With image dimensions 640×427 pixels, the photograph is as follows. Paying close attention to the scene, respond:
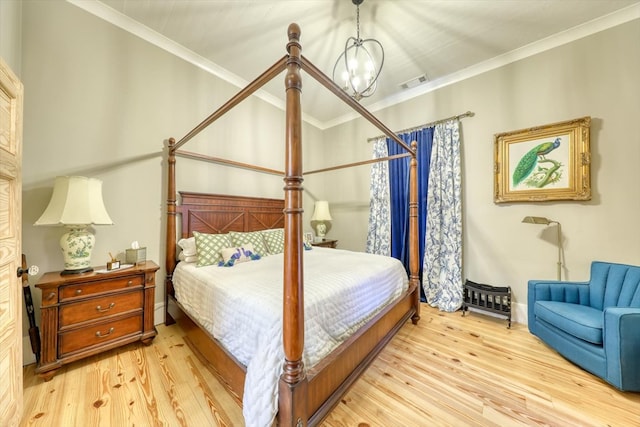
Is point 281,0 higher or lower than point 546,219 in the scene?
higher

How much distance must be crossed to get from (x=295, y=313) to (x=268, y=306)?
28 centimetres

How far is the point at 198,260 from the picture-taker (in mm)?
2289

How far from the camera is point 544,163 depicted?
253 cm

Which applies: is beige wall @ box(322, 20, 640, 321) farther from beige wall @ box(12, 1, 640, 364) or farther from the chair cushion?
the chair cushion

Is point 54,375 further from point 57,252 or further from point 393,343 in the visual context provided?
point 393,343

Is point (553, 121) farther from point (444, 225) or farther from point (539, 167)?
point (444, 225)

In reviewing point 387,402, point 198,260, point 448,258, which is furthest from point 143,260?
point 448,258

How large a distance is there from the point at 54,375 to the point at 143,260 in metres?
0.95

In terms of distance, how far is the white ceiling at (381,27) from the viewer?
6.92 ft

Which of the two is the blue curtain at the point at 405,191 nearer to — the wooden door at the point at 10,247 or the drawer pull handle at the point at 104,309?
the drawer pull handle at the point at 104,309

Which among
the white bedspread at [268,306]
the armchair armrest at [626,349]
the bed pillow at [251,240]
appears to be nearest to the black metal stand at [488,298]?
the armchair armrest at [626,349]

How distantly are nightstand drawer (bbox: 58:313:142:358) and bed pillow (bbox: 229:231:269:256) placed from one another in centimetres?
105

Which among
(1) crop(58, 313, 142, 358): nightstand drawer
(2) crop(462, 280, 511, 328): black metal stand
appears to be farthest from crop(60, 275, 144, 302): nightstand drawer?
(2) crop(462, 280, 511, 328): black metal stand

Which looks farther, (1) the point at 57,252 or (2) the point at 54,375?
(1) the point at 57,252
